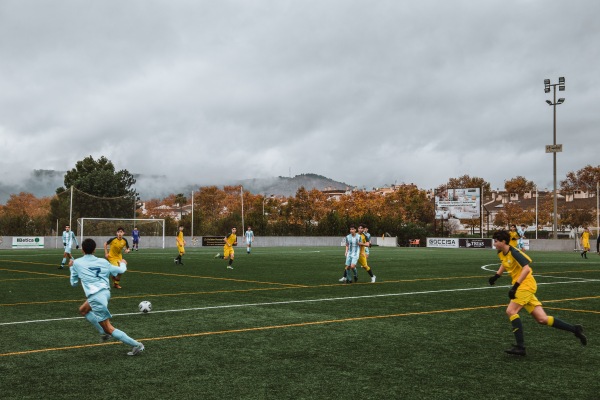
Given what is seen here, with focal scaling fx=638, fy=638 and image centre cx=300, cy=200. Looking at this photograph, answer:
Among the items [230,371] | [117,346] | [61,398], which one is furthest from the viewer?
[117,346]

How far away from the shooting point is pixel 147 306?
44.7ft

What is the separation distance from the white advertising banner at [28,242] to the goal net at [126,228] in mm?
3735

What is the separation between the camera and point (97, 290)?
29.2 feet

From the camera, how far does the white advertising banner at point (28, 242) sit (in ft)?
192

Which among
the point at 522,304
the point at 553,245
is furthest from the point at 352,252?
the point at 553,245

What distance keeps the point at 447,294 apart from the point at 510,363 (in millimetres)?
9181

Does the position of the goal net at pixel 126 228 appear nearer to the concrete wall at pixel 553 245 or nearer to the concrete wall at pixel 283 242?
the concrete wall at pixel 283 242

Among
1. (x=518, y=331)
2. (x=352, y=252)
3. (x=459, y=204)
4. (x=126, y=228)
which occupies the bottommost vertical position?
(x=518, y=331)

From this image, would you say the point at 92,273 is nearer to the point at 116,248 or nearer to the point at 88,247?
the point at 88,247

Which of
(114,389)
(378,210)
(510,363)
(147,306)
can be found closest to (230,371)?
(114,389)

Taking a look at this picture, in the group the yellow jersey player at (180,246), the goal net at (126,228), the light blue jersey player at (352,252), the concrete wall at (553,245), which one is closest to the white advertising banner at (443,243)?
the concrete wall at (553,245)

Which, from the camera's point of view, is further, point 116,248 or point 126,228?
point 126,228

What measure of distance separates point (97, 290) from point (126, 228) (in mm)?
56217

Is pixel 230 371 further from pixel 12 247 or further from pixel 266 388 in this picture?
pixel 12 247
